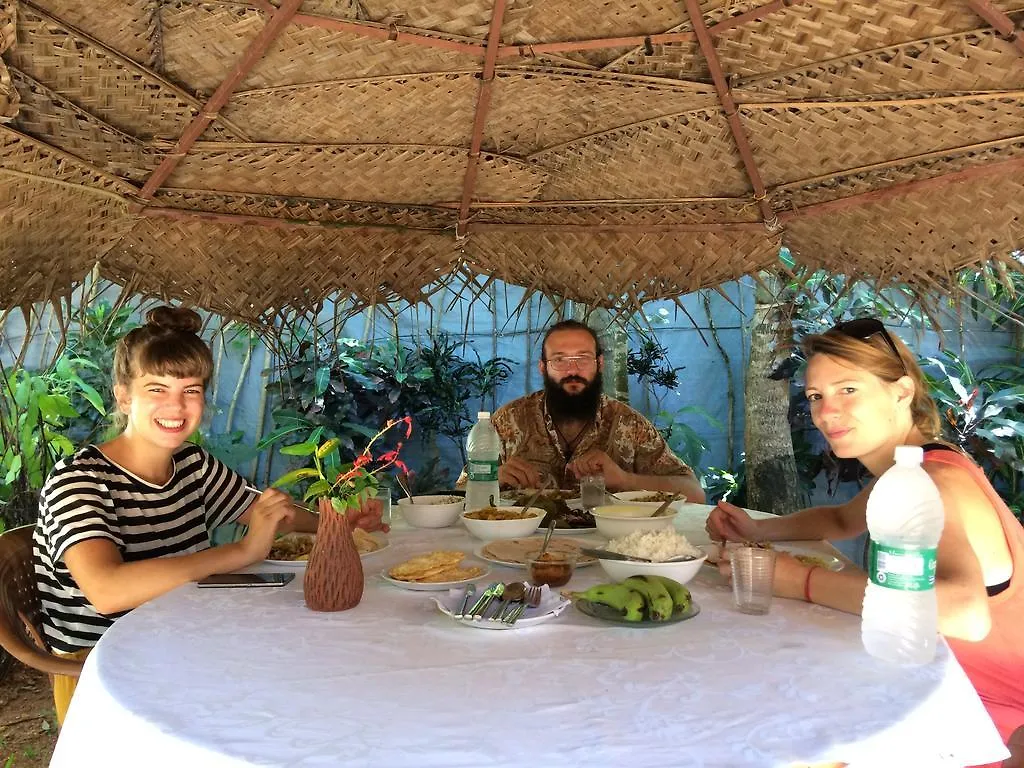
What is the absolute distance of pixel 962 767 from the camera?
114cm

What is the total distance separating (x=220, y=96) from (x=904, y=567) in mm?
2319

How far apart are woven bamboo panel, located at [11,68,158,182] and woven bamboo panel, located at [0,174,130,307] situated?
0.45 feet

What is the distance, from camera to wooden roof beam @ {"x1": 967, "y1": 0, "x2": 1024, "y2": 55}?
205 centimetres

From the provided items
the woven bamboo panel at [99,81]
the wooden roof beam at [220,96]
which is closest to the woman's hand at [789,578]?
the wooden roof beam at [220,96]

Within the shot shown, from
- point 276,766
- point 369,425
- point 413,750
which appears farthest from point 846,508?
point 369,425

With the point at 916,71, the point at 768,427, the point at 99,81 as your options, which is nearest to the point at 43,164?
the point at 99,81

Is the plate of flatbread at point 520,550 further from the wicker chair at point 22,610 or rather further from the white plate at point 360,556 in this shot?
the wicker chair at point 22,610

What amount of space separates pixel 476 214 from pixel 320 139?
2.73 ft

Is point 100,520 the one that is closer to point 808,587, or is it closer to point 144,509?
point 144,509

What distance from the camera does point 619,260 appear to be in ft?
12.1

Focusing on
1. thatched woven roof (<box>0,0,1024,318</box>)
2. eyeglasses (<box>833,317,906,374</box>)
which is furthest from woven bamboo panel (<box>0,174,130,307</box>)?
eyeglasses (<box>833,317,906,374</box>)

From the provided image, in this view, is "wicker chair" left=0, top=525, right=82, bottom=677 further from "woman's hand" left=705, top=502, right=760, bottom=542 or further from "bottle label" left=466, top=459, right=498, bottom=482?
"woman's hand" left=705, top=502, right=760, bottom=542

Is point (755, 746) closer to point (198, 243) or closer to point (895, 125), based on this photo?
point (895, 125)

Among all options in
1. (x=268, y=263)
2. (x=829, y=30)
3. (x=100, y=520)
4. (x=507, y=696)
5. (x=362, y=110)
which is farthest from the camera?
(x=268, y=263)
